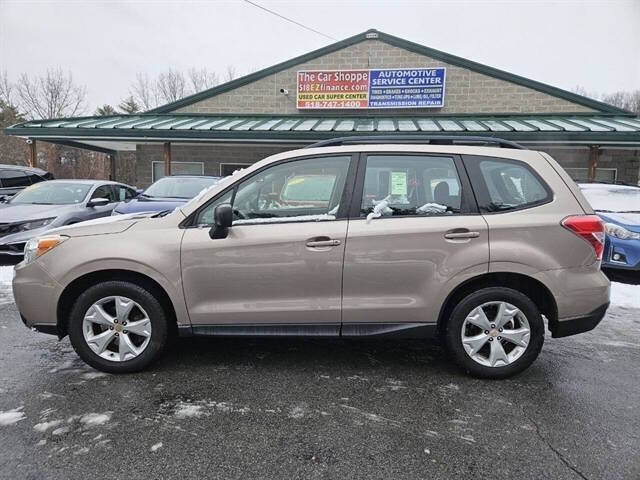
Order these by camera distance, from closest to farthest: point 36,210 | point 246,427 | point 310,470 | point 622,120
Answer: point 310,470 → point 246,427 → point 36,210 → point 622,120

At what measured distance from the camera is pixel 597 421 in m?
2.81

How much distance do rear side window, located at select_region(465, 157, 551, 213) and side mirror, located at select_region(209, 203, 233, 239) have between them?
188 centimetres

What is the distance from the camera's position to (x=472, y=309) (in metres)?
3.23

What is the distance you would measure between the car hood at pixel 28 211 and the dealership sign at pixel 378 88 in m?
8.94

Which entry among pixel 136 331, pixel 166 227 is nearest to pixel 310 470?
pixel 136 331

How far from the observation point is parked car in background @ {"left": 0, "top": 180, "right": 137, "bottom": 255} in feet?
23.0

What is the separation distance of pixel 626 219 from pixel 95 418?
25.3 ft

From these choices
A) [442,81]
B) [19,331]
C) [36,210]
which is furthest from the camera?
[442,81]

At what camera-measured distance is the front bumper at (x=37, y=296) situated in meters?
3.26

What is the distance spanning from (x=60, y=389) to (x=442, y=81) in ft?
44.9

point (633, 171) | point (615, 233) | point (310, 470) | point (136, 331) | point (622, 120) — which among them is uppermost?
point (622, 120)

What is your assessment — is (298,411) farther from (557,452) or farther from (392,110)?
(392,110)

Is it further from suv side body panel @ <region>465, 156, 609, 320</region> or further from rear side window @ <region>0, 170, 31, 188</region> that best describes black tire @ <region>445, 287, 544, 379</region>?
rear side window @ <region>0, 170, 31, 188</region>

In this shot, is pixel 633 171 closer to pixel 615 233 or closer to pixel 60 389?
pixel 615 233
